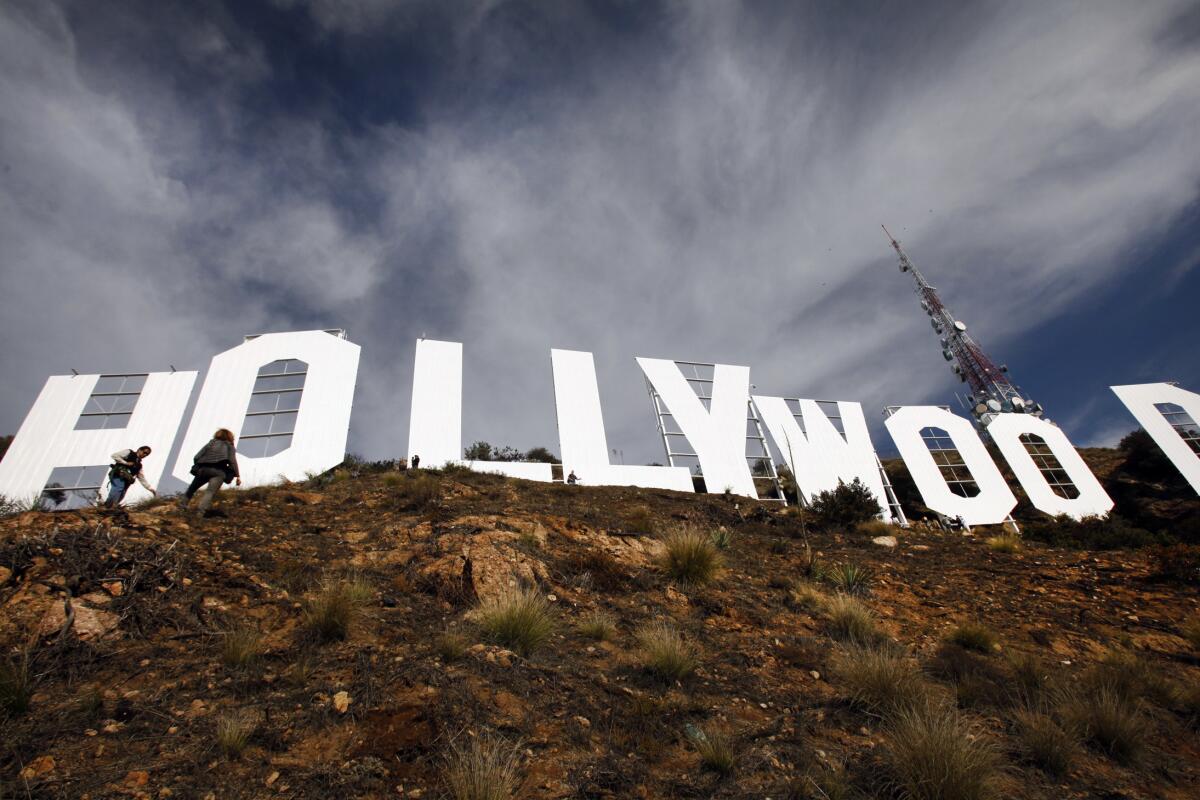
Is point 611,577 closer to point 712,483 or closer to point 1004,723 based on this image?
point 1004,723

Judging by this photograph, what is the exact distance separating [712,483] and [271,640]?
1431 centimetres

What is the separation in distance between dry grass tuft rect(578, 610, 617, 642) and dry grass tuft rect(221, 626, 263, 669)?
3.16 metres

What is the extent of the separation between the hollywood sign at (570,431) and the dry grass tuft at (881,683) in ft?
16.6

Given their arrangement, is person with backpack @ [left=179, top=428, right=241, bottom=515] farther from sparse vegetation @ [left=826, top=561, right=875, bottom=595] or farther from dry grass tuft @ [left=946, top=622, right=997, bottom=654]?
dry grass tuft @ [left=946, top=622, right=997, bottom=654]

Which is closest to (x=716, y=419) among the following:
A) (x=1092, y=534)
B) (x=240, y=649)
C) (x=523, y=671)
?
(x=1092, y=534)

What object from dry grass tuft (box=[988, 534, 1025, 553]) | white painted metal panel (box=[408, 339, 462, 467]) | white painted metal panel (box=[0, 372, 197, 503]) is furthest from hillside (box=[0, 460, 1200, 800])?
white painted metal panel (box=[0, 372, 197, 503])

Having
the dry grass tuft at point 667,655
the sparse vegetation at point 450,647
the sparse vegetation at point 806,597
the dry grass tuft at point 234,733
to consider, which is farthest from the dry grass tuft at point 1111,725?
the dry grass tuft at point 234,733

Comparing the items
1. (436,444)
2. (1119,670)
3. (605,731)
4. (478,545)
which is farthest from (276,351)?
(1119,670)

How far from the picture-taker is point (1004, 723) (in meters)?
4.92

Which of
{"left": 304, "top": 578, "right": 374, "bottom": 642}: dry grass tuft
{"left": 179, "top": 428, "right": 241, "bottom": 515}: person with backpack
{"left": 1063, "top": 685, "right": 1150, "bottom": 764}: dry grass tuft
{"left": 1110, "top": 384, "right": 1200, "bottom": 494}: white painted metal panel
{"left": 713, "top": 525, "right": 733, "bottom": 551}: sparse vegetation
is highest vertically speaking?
{"left": 1110, "top": 384, "right": 1200, "bottom": 494}: white painted metal panel

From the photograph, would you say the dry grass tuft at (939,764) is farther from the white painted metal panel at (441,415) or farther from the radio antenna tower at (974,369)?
the radio antenna tower at (974,369)

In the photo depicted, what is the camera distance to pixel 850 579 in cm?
863

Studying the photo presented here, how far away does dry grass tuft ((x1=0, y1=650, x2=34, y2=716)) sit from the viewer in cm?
366

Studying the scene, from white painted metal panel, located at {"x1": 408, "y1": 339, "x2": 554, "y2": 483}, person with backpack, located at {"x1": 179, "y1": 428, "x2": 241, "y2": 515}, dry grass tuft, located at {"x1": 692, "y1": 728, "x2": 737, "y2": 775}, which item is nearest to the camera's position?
dry grass tuft, located at {"x1": 692, "y1": 728, "x2": 737, "y2": 775}
